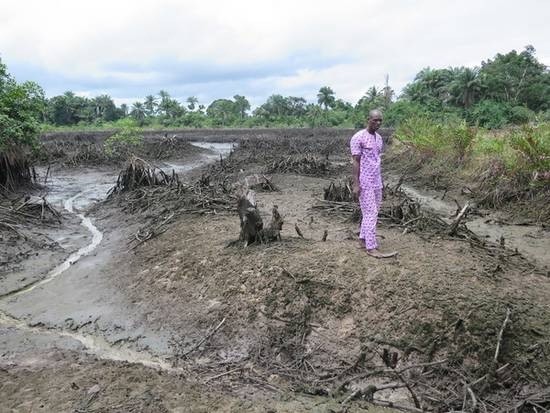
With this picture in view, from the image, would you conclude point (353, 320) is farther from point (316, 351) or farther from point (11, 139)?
point (11, 139)

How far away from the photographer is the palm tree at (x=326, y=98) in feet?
227

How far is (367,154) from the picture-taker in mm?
6523

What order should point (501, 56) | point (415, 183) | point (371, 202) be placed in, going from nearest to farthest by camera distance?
1. point (371, 202)
2. point (415, 183)
3. point (501, 56)

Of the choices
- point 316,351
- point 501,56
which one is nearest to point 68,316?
point 316,351

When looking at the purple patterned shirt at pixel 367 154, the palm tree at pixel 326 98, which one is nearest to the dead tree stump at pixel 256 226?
the purple patterned shirt at pixel 367 154

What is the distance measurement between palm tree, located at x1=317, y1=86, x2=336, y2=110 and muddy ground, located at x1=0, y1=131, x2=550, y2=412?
62.2 m

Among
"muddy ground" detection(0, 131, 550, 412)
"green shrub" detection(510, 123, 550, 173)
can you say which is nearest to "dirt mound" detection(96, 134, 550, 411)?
"muddy ground" detection(0, 131, 550, 412)

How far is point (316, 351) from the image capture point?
212 inches

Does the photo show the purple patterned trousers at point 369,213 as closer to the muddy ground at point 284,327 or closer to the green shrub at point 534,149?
the muddy ground at point 284,327

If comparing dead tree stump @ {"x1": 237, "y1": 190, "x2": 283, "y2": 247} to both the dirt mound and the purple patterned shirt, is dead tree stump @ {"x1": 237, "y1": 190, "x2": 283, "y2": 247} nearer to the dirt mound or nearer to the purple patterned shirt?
the dirt mound

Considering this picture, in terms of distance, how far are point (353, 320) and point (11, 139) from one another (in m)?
11.9

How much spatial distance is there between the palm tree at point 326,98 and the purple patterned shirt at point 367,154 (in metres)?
64.3

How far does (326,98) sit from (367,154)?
64904mm

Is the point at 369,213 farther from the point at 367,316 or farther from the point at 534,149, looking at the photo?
the point at 534,149
